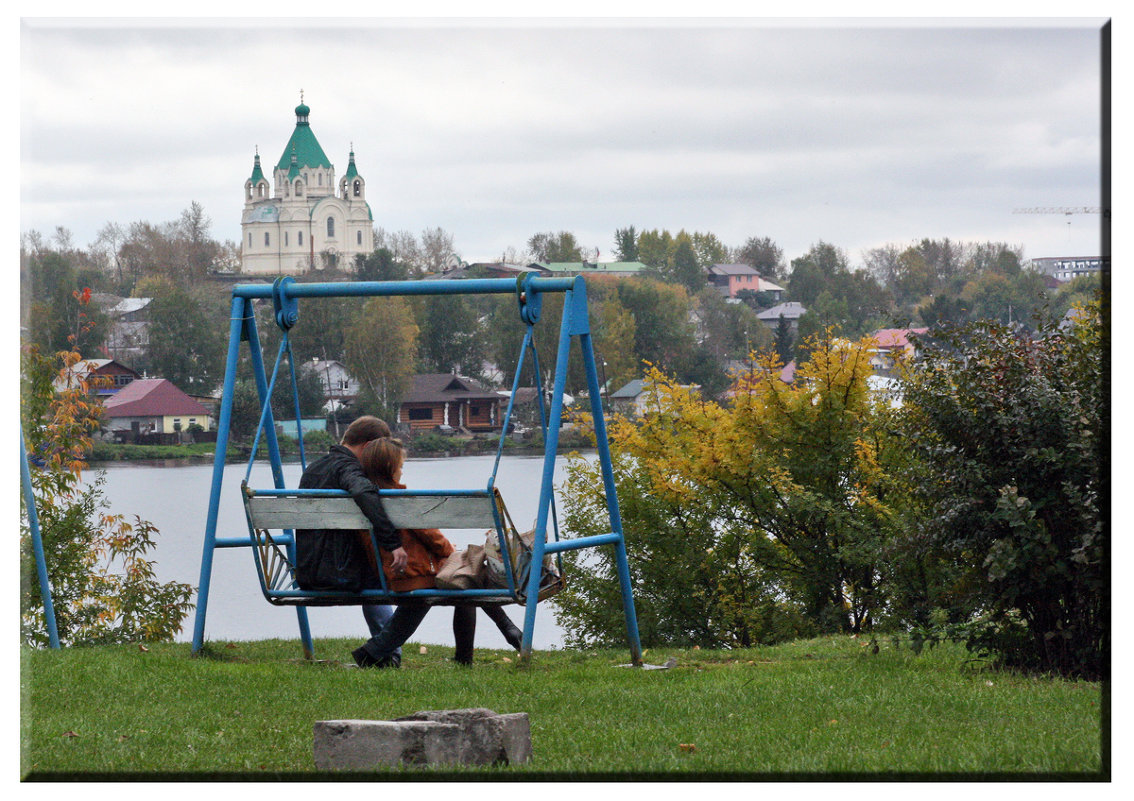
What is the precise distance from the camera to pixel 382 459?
6844 millimetres

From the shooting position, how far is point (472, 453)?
17234 mm

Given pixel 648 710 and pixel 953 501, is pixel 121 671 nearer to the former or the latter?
pixel 648 710

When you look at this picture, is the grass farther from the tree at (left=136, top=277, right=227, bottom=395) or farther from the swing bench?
the tree at (left=136, top=277, right=227, bottom=395)

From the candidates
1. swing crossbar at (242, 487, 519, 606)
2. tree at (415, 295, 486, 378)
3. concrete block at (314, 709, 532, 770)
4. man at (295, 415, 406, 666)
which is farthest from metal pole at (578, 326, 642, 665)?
tree at (415, 295, 486, 378)

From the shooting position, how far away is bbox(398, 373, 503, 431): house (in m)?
18.7

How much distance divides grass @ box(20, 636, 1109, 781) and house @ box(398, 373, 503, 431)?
10255 millimetres

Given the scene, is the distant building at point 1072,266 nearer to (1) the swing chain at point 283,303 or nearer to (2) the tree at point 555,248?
(1) the swing chain at point 283,303

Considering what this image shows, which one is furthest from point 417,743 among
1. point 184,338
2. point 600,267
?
point 600,267

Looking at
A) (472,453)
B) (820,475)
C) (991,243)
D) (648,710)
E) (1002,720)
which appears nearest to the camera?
(1002,720)

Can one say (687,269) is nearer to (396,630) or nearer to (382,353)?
(382,353)

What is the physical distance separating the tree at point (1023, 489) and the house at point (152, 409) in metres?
16.9

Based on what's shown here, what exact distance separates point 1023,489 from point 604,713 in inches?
89.2

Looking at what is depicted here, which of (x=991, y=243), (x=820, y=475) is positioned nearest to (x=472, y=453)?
(x=820, y=475)

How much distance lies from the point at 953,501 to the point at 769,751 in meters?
2.25
